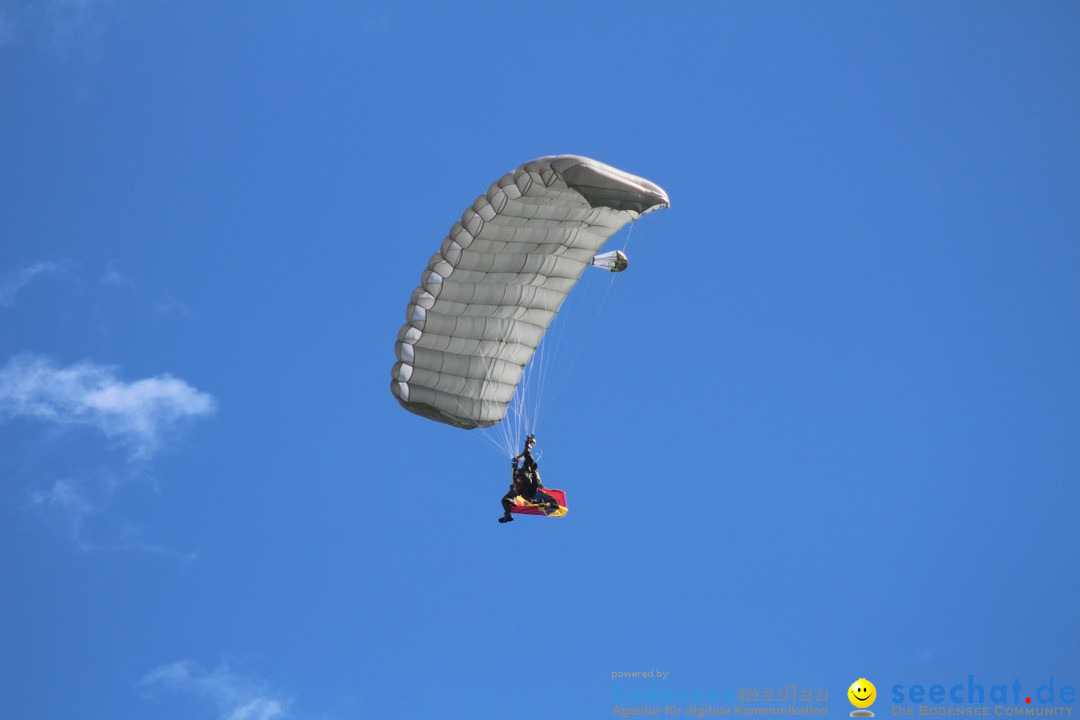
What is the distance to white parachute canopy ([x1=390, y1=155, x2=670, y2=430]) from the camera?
75.3 ft

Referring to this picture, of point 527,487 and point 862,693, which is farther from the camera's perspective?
point 862,693

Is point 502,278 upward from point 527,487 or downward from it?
upward

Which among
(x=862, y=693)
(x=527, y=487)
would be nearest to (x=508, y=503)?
(x=527, y=487)

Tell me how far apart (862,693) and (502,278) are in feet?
35.8

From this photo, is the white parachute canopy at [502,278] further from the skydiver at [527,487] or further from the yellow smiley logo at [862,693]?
the yellow smiley logo at [862,693]

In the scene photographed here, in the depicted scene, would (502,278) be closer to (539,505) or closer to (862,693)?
(539,505)

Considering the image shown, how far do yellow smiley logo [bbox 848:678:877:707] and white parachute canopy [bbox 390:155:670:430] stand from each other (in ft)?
28.5

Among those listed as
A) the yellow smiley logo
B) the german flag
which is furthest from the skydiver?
the yellow smiley logo

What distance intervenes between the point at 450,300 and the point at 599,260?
2.90 metres

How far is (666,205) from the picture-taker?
23.4 meters

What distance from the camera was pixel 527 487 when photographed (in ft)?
82.5

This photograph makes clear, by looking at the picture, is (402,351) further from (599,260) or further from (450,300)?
(599,260)

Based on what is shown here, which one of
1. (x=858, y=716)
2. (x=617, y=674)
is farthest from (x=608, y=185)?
(x=858, y=716)

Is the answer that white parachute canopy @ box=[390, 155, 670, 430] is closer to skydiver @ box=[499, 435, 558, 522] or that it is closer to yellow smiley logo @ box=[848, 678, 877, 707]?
skydiver @ box=[499, 435, 558, 522]
